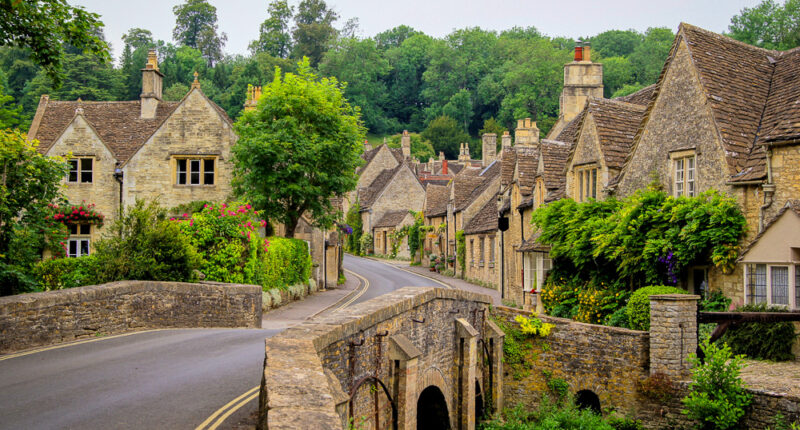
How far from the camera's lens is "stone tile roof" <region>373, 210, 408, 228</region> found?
65375 millimetres

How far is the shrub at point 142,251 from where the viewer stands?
20469 millimetres

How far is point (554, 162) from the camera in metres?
30.2

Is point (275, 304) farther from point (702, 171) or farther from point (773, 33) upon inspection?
point (773, 33)

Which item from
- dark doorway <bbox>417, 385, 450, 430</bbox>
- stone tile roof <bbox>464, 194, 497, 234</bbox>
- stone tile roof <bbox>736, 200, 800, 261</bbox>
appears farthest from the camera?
A: stone tile roof <bbox>464, 194, 497, 234</bbox>

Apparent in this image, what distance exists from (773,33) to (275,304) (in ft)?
209

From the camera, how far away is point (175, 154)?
1362 inches

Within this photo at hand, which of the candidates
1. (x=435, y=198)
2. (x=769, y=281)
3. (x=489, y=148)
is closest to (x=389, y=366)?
(x=769, y=281)

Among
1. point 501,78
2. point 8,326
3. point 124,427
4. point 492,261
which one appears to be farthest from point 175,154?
point 501,78

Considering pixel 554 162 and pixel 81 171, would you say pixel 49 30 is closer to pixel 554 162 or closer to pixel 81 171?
pixel 554 162

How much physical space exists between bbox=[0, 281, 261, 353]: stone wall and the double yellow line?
6024 mm

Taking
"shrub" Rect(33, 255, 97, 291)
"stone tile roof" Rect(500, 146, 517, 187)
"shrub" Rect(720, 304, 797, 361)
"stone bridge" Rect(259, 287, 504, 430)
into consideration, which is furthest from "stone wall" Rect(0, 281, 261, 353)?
"stone tile roof" Rect(500, 146, 517, 187)

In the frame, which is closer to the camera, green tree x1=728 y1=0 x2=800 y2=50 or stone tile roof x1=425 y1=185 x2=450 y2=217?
stone tile roof x1=425 y1=185 x2=450 y2=217

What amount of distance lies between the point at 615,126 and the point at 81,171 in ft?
78.0

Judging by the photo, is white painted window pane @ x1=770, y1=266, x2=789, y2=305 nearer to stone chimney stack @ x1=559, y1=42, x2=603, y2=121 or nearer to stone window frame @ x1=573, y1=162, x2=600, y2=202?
stone window frame @ x1=573, y1=162, x2=600, y2=202
